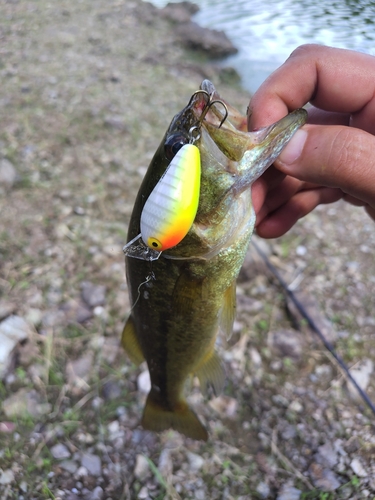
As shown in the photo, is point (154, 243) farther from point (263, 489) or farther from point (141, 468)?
point (263, 489)

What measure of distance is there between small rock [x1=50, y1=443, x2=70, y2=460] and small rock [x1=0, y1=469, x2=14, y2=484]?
0.23 meters

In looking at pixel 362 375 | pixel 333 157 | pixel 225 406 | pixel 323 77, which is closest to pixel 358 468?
pixel 362 375

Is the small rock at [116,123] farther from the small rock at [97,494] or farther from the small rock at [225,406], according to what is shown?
the small rock at [97,494]

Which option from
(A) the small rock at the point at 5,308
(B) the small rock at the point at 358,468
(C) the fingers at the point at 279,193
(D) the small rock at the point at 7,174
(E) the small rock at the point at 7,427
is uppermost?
(C) the fingers at the point at 279,193

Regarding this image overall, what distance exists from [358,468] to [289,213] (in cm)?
157

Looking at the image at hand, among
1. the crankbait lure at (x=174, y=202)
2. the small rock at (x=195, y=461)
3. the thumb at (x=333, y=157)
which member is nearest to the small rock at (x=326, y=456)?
the small rock at (x=195, y=461)

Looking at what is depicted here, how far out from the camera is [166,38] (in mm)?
8359

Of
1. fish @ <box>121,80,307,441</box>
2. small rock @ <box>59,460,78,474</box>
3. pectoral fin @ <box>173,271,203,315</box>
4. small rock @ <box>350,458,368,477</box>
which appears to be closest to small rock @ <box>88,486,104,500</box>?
small rock @ <box>59,460,78,474</box>

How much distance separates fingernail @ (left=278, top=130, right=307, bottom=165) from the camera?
1.63m

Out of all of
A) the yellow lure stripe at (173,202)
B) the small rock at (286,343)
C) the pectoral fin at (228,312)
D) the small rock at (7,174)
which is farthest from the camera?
the small rock at (7,174)

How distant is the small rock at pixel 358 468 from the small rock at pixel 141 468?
3.88 feet

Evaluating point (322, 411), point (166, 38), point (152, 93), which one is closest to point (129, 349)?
point (322, 411)

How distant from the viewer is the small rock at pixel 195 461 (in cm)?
238

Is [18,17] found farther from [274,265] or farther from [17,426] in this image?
[17,426]
